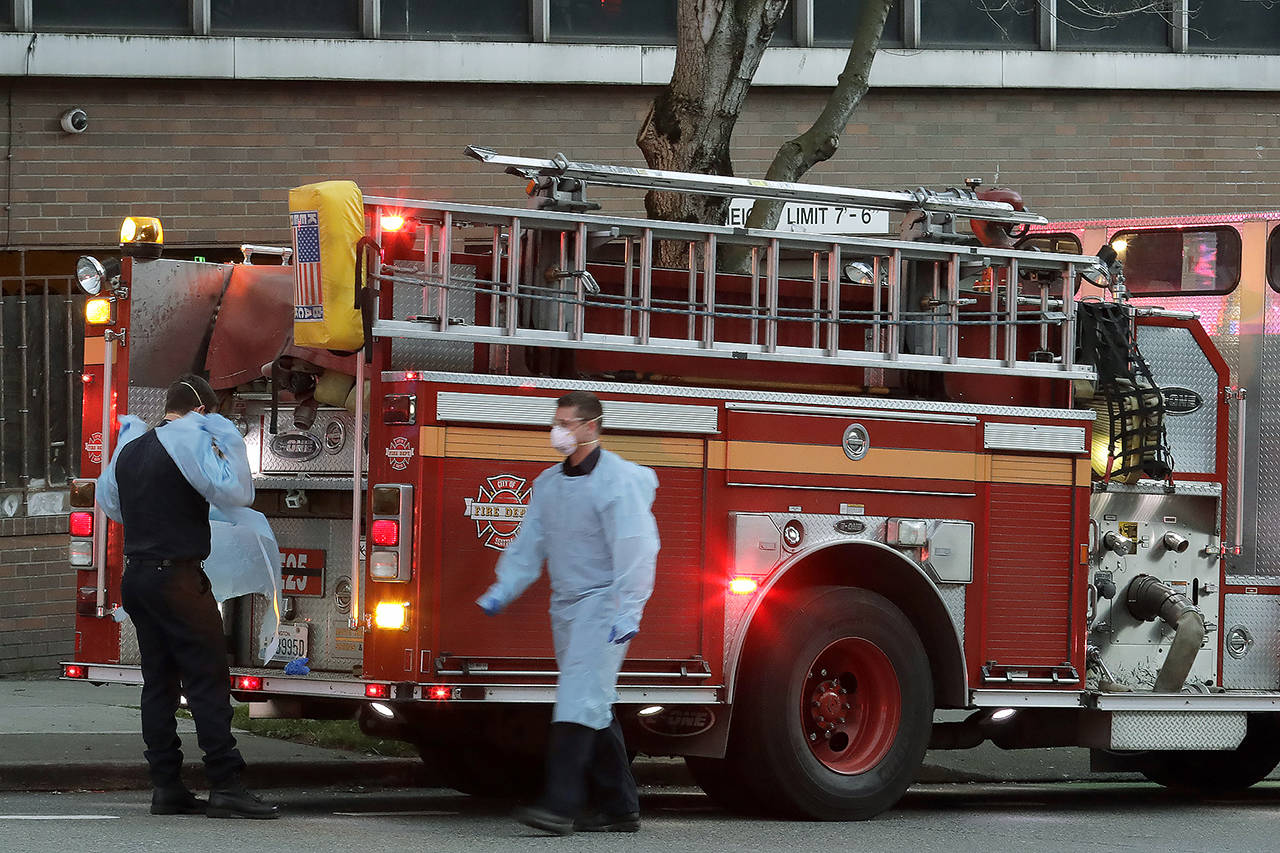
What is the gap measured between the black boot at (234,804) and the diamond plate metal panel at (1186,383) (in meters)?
4.61

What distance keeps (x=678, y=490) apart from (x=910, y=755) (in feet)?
5.22

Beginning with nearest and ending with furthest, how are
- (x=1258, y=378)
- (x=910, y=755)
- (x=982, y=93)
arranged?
(x=910, y=755)
(x=1258, y=378)
(x=982, y=93)

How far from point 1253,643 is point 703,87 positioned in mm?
4202

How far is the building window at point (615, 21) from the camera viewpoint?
1474 centimetres

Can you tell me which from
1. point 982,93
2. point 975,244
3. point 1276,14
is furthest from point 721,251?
point 1276,14

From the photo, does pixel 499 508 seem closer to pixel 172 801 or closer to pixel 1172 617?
pixel 172 801

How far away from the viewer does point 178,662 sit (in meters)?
7.49

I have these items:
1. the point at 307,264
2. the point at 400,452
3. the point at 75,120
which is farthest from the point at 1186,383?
the point at 75,120

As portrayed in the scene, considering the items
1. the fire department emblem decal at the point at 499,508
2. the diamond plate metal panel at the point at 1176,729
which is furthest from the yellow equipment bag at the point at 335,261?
the diamond plate metal panel at the point at 1176,729

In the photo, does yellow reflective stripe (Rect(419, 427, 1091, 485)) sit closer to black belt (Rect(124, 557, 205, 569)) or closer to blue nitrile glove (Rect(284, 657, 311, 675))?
black belt (Rect(124, 557, 205, 569))

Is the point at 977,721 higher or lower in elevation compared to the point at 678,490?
lower

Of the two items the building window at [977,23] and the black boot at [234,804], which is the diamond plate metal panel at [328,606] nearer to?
the black boot at [234,804]

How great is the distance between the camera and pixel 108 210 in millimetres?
13930

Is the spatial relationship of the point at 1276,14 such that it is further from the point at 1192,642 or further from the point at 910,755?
the point at 910,755
